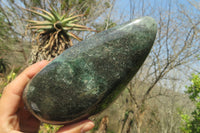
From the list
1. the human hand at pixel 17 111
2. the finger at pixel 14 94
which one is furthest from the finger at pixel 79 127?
the finger at pixel 14 94

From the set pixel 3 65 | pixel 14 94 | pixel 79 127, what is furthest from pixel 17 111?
pixel 3 65

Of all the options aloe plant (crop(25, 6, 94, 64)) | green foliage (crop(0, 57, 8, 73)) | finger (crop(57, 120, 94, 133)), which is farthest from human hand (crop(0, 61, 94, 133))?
green foliage (crop(0, 57, 8, 73))

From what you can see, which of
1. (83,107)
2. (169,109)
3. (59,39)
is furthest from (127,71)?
(169,109)

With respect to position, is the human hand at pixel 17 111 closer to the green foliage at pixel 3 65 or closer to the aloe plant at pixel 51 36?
the aloe plant at pixel 51 36

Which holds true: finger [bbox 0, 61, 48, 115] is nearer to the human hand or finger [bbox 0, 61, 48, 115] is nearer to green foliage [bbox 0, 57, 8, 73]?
the human hand

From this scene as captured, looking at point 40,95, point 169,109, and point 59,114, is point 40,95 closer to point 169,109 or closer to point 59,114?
point 59,114

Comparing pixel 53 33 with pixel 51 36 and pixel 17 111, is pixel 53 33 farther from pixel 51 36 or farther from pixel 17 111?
pixel 17 111
